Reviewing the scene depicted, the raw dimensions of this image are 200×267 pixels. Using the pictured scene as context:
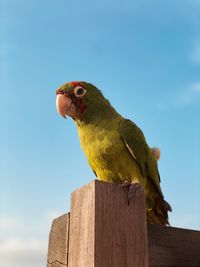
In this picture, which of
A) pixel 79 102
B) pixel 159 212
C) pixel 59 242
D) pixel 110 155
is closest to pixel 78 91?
pixel 79 102

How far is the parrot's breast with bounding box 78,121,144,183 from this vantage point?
3.68m

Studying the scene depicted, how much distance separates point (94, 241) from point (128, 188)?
32 cm

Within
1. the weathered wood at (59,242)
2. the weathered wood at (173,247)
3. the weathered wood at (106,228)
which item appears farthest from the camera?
the weathered wood at (173,247)

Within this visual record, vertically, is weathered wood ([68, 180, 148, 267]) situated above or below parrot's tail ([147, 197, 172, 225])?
below

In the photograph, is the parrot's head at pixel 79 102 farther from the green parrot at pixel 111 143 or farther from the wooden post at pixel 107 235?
the wooden post at pixel 107 235

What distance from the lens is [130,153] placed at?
3799mm

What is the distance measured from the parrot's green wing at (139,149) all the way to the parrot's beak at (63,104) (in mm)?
685

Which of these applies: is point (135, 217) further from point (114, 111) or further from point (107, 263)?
point (114, 111)

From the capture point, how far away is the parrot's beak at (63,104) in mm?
4176

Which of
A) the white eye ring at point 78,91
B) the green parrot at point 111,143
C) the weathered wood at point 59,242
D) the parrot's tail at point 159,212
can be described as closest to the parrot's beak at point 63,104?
the green parrot at point 111,143

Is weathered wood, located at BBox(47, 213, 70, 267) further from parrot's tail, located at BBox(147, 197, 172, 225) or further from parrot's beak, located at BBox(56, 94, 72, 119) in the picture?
parrot's beak, located at BBox(56, 94, 72, 119)

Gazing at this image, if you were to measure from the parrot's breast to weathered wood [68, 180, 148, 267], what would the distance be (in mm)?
1831

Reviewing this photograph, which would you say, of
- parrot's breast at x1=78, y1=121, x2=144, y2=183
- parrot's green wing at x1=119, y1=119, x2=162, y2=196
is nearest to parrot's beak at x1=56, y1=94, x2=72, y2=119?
parrot's breast at x1=78, y1=121, x2=144, y2=183

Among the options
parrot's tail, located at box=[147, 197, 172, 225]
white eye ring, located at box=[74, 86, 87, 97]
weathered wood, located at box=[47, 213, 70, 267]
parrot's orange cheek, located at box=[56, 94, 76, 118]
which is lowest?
weathered wood, located at box=[47, 213, 70, 267]
